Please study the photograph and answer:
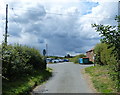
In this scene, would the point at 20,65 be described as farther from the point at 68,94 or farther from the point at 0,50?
the point at 68,94

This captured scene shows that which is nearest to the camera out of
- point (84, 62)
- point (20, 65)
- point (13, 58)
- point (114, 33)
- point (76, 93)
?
point (114, 33)

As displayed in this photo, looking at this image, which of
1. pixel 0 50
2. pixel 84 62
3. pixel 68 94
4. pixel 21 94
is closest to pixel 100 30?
pixel 68 94

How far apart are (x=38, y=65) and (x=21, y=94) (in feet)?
38.7

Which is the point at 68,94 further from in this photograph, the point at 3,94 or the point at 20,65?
the point at 20,65

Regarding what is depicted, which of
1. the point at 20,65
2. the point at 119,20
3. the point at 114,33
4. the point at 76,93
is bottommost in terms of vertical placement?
the point at 76,93

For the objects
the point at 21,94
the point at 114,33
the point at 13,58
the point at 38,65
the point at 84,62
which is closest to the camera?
the point at 114,33

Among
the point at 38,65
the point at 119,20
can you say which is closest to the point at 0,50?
the point at 119,20

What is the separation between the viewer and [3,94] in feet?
27.5

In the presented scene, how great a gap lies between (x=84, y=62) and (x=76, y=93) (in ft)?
112

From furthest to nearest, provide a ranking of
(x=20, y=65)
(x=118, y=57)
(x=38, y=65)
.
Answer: (x=38, y=65) → (x=20, y=65) → (x=118, y=57)

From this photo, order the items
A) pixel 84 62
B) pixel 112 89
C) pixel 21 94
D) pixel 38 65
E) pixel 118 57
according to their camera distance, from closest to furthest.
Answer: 1. pixel 118 57
2. pixel 21 94
3. pixel 112 89
4. pixel 38 65
5. pixel 84 62

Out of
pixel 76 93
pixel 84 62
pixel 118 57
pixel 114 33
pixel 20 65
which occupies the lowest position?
pixel 84 62

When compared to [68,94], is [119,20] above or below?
above

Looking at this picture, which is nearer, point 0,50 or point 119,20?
point 119,20
